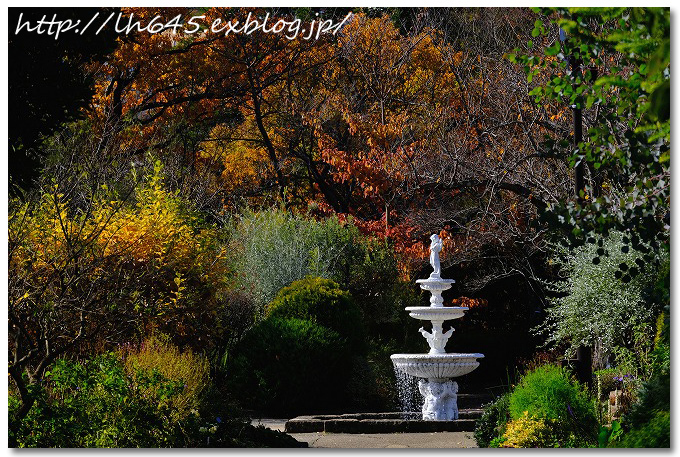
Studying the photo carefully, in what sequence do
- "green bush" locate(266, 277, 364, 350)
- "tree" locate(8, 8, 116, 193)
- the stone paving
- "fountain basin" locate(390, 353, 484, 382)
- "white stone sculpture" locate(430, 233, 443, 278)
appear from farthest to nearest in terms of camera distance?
1. "green bush" locate(266, 277, 364, 350)
2. "white stone sculpture" locate(430, 233, 443, 278)
3. "fountain basin" locate(390, 353, 484, 382)
4. the stone paving
5. "tree" locate(8, 8, 116, 193)

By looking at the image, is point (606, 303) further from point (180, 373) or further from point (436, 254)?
point (180, 373)

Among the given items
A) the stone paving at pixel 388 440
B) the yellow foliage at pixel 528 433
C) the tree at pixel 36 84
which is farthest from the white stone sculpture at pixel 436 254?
the tree at pixel 36 84

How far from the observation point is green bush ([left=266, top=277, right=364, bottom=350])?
13.3 m

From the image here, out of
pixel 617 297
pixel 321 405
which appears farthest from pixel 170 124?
pixel 617 297

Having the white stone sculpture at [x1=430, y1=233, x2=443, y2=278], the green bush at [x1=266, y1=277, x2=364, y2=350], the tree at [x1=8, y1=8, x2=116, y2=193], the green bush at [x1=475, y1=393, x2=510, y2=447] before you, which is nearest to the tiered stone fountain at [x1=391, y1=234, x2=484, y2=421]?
the white stone sculpture at [x1=430, y1=233, x2=443, y2=278]

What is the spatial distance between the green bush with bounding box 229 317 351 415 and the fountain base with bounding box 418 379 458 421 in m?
1.71

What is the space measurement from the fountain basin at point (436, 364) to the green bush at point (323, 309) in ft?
6.10

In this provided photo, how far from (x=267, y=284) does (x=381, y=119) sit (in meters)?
4.80

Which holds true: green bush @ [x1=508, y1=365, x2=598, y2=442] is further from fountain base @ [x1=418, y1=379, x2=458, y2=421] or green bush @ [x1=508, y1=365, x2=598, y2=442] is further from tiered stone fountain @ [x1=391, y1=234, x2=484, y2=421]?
fountain base @ [x1=418, y1=379, x2=458, y2=421]

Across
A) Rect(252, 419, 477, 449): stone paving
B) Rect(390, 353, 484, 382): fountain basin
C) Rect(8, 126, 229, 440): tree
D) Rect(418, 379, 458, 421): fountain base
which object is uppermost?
Rect(8, 126, 229, 440): tree

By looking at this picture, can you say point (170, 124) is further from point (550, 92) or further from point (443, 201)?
point (550, 92)

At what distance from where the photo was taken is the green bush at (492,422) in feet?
27.2

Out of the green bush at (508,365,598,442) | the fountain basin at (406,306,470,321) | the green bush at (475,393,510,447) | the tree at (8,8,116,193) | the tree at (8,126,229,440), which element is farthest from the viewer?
the fountain basin at (406,306,470,321)

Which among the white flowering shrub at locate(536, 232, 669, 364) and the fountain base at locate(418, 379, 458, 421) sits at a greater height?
the white flowering shrub at locate(536, 232, 669, 364)
